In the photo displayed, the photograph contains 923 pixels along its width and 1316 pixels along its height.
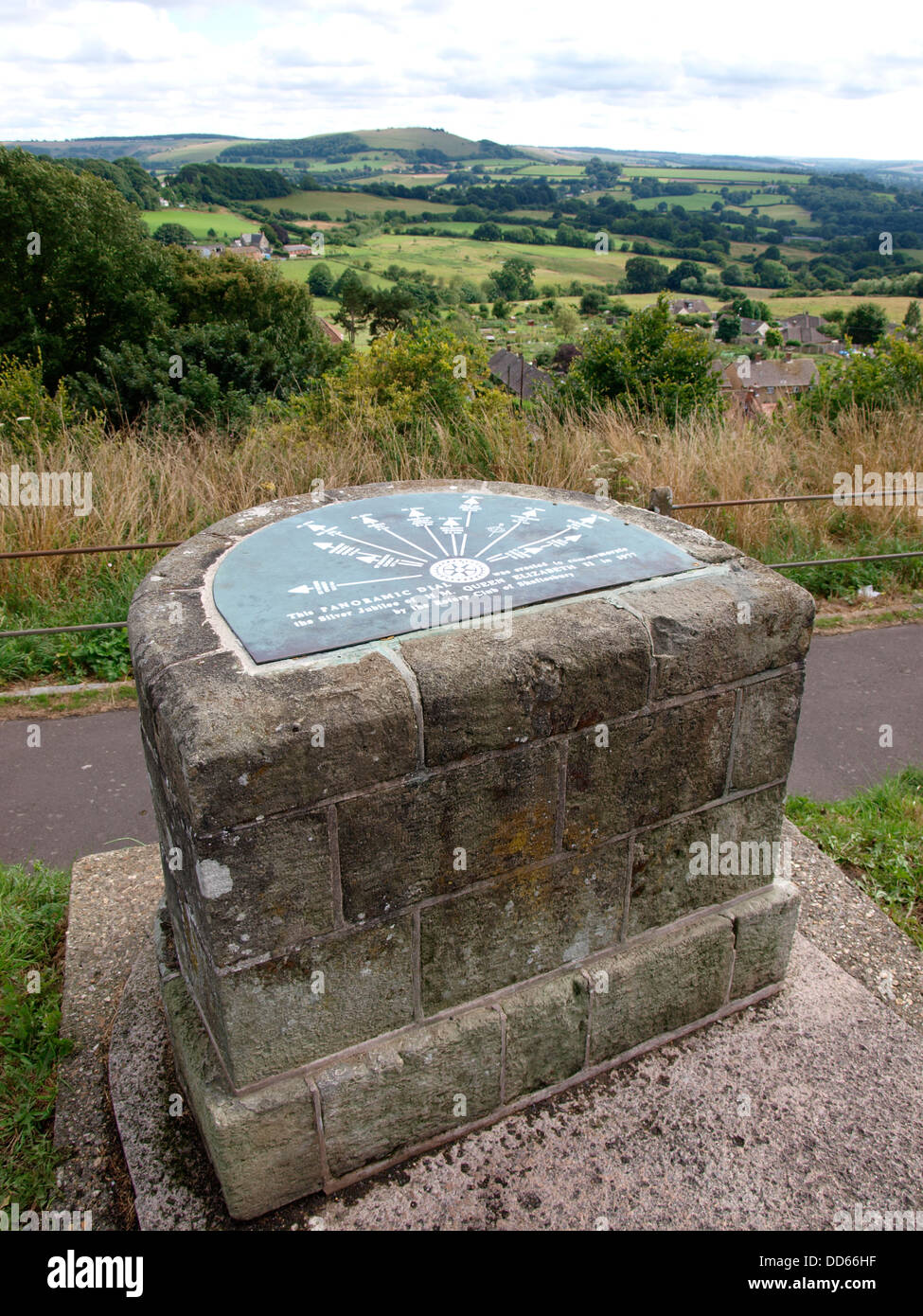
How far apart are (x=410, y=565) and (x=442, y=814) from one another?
2.71ft

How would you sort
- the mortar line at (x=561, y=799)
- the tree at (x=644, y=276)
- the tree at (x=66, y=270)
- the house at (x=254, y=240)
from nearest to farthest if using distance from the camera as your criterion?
the mortar line at (x=561, y=799) → the tree at (x=66, y=270) → the house at (x=254, y=240) → the tree at (x=644, y=276)

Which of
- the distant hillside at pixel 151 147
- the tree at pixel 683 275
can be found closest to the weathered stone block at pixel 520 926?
the tree at pixel 683 275

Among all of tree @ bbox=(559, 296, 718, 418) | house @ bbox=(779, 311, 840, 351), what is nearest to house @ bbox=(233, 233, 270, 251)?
house @ bbox=(779, 311, 840, 351)

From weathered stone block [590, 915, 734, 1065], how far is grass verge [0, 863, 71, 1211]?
1630 mm

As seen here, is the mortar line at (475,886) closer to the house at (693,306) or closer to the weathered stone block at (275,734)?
the weathered stone block at (275,734)

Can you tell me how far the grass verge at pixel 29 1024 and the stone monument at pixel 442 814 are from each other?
0.44m

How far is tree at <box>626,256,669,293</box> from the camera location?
140 feet

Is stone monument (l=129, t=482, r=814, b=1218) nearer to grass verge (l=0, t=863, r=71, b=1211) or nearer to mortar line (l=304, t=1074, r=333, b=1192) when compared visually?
mortar line (l=304, t=1074, r=333, b=1192)

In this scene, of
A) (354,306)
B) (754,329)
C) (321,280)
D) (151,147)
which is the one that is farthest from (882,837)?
(151,147)

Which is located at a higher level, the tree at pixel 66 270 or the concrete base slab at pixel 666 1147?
the tree at pixel 66 270

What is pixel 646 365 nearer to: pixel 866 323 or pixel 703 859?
pixel 703 859

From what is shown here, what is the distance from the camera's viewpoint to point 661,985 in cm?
276

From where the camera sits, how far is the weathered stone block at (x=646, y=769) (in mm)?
2375

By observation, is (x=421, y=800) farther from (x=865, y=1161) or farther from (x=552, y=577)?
(x=865, y=1161)
